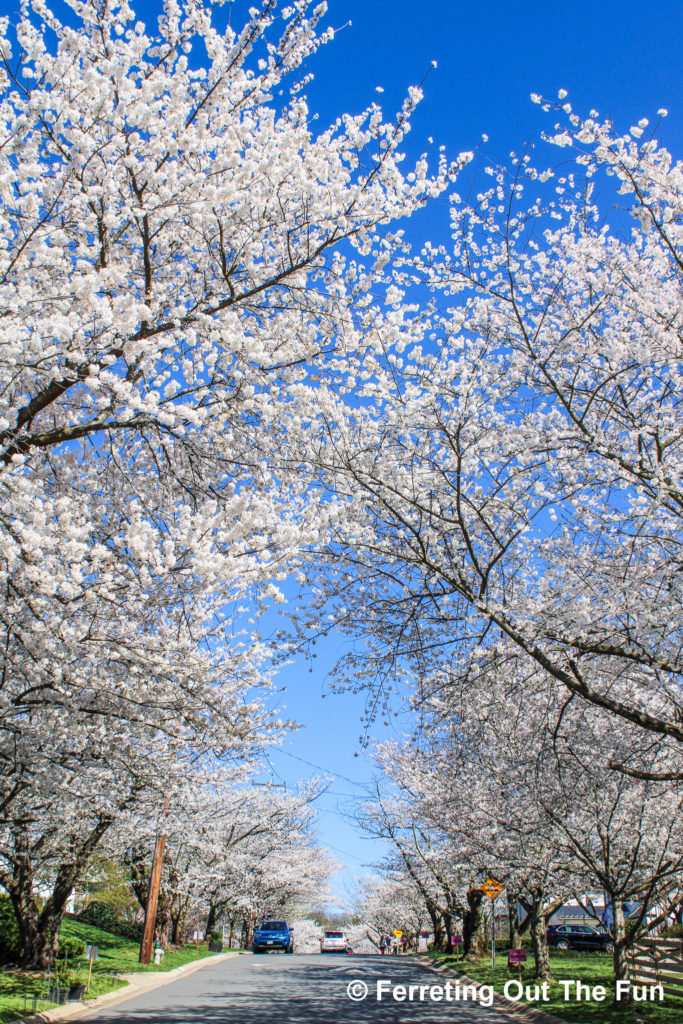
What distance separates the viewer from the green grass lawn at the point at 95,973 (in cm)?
998

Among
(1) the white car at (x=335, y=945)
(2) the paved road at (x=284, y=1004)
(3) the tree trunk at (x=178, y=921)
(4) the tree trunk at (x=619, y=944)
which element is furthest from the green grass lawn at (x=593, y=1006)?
(1) the white car at (x=335, y=945)

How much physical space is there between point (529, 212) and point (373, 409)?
2.47 meters

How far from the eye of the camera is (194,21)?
19.4 ft

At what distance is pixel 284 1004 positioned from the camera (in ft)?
41.0

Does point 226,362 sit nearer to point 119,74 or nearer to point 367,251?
point 367,251

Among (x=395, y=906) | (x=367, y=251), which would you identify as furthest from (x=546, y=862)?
(x=395, y=906)

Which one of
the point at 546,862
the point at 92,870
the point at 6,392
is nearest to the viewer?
the point at 6,392

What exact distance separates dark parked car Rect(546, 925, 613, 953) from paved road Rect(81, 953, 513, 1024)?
20175 millimetres

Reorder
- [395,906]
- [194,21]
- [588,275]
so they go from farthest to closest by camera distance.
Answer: [395,906]
[588,275]
[194,21]

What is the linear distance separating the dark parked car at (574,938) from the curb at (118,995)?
74.2ft

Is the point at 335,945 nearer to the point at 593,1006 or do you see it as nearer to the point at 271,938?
the point at 271,938

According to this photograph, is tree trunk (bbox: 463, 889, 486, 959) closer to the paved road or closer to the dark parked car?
the paved road

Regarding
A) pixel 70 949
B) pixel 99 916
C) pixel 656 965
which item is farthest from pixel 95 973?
pixel 99 916

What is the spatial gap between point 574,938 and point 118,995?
31.3 meters
